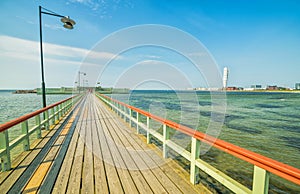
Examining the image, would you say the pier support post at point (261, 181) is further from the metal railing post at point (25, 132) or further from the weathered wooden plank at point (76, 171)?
the metal railing post at point (25, 132)

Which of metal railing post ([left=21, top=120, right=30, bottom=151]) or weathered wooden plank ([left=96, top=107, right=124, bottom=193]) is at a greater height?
metal railing post ([left=21, top=120, right=30, bottom=151])

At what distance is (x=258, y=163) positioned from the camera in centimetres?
145

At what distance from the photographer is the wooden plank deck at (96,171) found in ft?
7.37

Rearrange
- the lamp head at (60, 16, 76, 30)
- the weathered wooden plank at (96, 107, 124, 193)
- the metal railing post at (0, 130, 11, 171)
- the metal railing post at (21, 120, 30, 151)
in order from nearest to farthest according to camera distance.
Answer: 1. the weathered wooden plank at (96, 107, 124, 193)
2. the metal railing post at (0, 130, 11, 171)
3. the metal railing post at (21, 120, 30, 151)
4. the lamp head at (60, 16, 76, 30)

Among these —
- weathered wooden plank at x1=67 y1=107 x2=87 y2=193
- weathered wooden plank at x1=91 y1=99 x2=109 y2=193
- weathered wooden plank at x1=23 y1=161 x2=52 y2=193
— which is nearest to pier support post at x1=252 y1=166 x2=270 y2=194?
weathered wooden plank at x1=91 y1=99 x2=109 y2=193

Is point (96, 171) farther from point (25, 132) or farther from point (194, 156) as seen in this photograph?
point (25, 132)

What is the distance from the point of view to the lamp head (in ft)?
17.6

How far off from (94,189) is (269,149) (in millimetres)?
7891

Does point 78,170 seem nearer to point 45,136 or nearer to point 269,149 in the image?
point 45,136

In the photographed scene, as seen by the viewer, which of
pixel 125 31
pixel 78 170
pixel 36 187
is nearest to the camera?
pixel 36 187

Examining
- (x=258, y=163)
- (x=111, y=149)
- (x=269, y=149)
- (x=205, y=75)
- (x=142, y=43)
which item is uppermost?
(x=142, y=43)

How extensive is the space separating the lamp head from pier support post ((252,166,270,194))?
21.2 ft

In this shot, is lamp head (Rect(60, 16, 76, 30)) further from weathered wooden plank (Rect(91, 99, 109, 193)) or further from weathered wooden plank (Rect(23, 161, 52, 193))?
weathered wooden plank (Rect(23, 161, 52, 193))

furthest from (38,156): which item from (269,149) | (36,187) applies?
(269,149)
